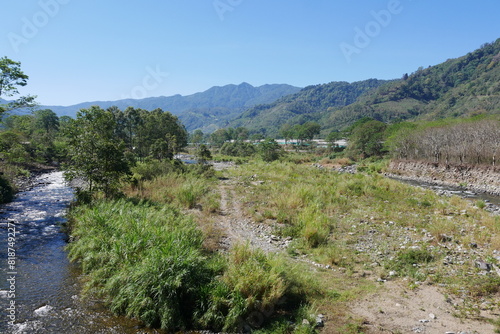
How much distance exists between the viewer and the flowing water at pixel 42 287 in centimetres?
648

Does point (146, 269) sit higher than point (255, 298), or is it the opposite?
point (146, 269)

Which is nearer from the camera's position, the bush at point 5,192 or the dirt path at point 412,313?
the dirt path at point 412,313

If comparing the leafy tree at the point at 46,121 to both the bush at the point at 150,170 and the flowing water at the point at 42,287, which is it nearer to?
the bush at the point at 150,170

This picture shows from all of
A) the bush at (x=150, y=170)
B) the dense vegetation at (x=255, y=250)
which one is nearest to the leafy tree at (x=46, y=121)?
the dense vegetation at (x=255, y=250)

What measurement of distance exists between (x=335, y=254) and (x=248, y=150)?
66.8 meters

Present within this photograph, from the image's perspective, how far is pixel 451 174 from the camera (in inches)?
1400

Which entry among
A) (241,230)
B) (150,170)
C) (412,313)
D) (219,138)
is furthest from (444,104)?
(412,313)

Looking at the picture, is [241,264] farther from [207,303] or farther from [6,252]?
[6,252]

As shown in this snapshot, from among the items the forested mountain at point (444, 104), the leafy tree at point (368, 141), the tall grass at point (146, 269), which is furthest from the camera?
the forested mountain at point (444, 104)

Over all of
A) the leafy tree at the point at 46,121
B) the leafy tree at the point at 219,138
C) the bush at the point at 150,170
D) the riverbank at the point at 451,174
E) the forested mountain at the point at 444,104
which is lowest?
the riverbank at the point at 451,174

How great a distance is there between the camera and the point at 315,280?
7.84 meters

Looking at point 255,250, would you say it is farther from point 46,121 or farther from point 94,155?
point 46,121

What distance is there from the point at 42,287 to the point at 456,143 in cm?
4554

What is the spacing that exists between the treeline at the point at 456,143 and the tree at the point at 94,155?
38787mm
